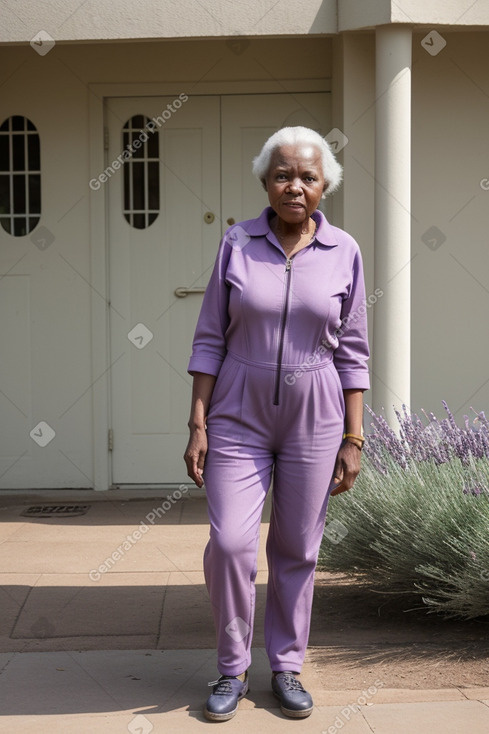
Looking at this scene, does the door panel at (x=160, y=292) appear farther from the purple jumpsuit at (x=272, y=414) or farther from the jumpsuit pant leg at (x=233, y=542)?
the jumpsuit pant leg at (x=233, y=542)

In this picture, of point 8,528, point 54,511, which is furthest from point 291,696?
point 54,511

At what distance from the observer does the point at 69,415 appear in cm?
789

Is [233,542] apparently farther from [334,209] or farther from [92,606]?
[334,209]

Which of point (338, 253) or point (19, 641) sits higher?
point (338, 253)

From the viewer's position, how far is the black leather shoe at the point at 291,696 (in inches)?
145

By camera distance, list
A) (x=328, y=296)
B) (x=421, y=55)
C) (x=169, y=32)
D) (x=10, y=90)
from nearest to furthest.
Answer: (x=328, y=296)
(x=169, y=32)
(x=421, y=55)
(x=10, y=90)

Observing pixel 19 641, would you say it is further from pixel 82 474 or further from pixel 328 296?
pixel 82 474

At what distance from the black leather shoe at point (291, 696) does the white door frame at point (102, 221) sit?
4.19 m

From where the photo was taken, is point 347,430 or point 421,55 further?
point 421,55

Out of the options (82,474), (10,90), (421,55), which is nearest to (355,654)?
(82,474)

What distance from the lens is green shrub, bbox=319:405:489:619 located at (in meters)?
4.33

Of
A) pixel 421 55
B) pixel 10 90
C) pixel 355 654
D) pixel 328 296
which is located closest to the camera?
pixel 328 296

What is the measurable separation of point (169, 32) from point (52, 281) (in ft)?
6.92

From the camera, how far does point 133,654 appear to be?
439cm
